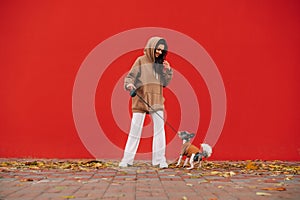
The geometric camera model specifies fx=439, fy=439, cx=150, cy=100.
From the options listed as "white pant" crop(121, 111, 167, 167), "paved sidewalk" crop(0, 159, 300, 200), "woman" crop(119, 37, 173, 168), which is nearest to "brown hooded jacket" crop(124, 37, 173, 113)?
"woman" crop(119, 37, 173, 168)

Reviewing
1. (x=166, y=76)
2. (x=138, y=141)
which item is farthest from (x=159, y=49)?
(x=138, y=141)

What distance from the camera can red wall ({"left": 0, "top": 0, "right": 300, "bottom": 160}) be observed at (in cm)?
707

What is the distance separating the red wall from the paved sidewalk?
4.62 ft

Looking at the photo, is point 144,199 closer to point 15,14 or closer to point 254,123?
point 254,123

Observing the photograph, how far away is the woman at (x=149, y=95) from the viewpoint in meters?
6.02

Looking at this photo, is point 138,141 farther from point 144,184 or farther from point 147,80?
point 144,184

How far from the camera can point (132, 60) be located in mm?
7285

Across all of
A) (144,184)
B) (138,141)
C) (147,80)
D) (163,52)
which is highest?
(163,52)

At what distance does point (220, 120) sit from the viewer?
23.3 feet

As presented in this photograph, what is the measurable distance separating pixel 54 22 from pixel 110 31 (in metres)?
0.94

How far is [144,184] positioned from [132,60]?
3518mm

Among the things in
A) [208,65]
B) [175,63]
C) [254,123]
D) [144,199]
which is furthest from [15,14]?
[144,199]

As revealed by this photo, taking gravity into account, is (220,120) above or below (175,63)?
below

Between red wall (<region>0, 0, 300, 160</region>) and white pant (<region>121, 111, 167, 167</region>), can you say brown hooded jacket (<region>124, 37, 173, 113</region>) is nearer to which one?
white pant (<region>121, 111, 167, 167</region>)
